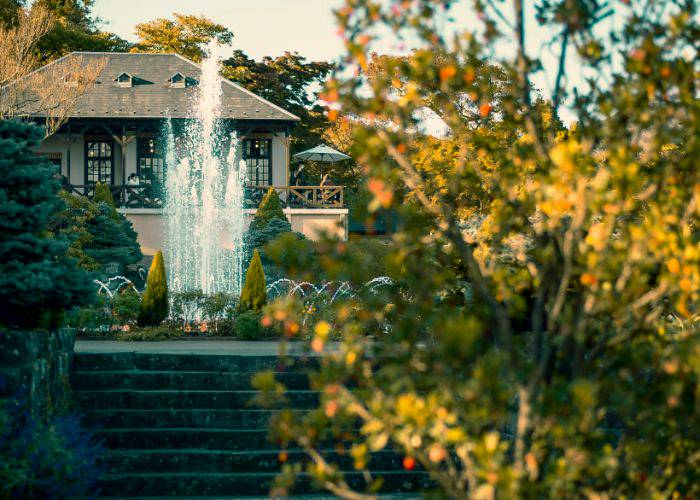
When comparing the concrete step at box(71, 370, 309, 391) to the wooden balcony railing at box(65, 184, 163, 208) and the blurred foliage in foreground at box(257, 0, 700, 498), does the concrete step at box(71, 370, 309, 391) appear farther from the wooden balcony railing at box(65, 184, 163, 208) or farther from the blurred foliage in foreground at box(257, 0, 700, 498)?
the wooden balcony railing at box(65, 184, 163, 208)

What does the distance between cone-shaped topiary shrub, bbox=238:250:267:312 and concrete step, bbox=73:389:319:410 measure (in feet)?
17.4

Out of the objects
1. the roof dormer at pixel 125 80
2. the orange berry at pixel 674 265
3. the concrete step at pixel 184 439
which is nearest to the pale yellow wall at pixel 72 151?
the roof dormer at pixel 125 80

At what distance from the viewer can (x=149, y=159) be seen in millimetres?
33500

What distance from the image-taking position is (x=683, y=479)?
12.1 feet

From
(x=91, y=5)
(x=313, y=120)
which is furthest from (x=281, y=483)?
(x=91, y=5)

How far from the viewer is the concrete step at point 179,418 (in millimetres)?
7758

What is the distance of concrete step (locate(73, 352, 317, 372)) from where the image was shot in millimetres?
8391

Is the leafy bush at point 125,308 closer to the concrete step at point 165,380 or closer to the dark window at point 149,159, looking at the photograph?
the concrete step at point 165,380

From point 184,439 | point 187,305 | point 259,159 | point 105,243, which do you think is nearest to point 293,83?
point 259,159

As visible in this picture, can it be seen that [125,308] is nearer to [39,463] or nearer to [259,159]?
[39,463]

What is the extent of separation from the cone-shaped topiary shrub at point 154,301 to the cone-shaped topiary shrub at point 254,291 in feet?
3.65

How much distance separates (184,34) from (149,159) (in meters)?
9.92

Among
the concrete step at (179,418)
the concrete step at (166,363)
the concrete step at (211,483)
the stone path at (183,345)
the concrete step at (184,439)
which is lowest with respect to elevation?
the concrete step at (211,483)

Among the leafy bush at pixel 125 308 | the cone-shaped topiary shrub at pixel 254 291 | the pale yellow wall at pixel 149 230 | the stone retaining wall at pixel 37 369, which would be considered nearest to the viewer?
the stone retaining wall at pixel 37 369
